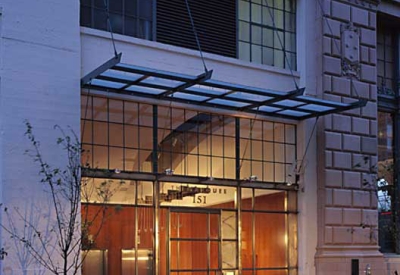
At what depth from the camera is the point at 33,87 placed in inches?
655

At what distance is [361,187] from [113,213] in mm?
8411

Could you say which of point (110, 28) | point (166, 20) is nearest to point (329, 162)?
point (166, 20)

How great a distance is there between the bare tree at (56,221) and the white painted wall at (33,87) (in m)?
0.13

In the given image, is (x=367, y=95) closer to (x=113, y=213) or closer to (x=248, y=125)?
(x=248, y=125)

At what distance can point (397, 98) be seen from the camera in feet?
80.5

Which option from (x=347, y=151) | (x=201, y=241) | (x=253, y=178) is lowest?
(x=201, y=241)

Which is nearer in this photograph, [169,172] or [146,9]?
[169,172]

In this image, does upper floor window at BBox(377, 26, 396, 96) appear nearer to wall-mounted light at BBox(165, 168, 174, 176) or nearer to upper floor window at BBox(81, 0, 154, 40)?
wall-mounted light at BBox(165, 168, 174, 176)

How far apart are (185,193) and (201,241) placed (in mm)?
1354

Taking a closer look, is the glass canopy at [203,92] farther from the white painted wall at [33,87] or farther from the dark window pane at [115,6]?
the dark window pane at [115,6]

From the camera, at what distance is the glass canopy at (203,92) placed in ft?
54.9

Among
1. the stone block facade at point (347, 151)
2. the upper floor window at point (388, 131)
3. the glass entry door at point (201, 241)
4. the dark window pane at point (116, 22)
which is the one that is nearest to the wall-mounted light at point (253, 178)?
the glass entry door at point (201, 241)

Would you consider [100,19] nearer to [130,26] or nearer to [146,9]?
[130,26]

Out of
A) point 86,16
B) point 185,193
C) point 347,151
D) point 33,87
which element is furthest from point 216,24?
point 33,87
